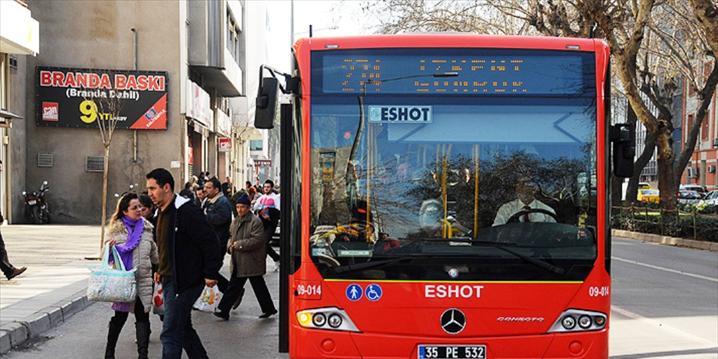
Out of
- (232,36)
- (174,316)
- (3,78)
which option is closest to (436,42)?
(174,316)

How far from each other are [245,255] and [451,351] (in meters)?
4.89

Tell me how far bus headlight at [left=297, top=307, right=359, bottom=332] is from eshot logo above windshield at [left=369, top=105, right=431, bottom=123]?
1382 mm

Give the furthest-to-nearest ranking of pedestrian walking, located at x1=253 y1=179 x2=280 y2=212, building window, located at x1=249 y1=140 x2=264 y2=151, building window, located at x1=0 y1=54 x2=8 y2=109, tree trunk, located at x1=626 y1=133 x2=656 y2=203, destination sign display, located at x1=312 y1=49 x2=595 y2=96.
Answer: building window, located at x1=249 y1=140 x2=264 y2=151 < tree trunk, located at x1=626 y1=133 x2=656 y2=203 < building window, located at x1=0 y1=54 x2=8 y2=109 < pedestrian walking, located at x1=253 y1=179 x2=280 y2=212 < destination sign display, located at x1=312 y1=49 x2=595 y2=96

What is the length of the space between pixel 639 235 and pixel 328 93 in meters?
26.3

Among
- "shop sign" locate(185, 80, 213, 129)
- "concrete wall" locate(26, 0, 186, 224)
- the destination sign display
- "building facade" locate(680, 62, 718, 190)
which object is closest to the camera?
the destination sign display

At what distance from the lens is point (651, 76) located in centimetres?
3297

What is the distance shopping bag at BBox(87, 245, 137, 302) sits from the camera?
294 inches

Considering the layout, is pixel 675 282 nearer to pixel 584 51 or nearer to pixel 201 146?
pixel 584 51

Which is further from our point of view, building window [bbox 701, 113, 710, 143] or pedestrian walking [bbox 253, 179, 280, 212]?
building window [bbox 701, 113, 710, 143]

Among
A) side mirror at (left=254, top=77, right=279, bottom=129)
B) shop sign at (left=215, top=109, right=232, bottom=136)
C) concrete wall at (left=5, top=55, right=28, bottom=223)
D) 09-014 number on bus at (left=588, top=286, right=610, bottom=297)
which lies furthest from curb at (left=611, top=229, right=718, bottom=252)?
shop sign at (left=215, top=109, right=232, bottom=136)

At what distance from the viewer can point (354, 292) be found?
587cm

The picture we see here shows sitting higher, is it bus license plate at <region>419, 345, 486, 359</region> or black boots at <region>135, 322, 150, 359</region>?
bus license plate at <region>419, 345, 486, 359</region>

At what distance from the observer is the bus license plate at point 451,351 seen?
582 cm

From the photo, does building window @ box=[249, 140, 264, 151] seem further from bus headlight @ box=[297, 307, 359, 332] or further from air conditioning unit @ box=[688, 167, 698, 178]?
bus headlight @ box=[297, 307, 359, 332]
